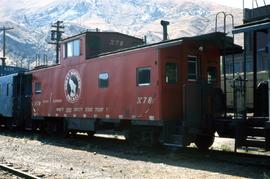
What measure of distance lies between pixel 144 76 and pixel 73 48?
5528mm

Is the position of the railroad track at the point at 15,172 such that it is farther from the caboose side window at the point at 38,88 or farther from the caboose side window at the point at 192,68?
the caboose side window at the point at 38,88

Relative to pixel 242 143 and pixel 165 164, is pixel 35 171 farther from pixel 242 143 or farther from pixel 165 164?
pixel 242 143

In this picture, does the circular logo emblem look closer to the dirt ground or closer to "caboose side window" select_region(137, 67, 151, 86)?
the dirt ground

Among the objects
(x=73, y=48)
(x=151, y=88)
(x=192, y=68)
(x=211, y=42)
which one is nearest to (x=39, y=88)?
(x=73, y=48)

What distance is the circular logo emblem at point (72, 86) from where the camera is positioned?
59.6ft

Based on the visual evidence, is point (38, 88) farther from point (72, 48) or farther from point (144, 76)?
point (144, 76)

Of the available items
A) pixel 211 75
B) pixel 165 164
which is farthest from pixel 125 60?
pixel 165 164

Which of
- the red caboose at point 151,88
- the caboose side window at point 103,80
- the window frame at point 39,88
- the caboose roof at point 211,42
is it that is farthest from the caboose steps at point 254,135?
the window frame at point 39,88

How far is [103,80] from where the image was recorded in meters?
16.5

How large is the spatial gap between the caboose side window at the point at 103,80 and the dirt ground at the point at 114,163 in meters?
2.25

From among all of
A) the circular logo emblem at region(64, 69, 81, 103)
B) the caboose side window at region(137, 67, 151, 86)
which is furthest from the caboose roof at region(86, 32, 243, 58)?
the circular logo emblem at region(64, 69, 81, 103)

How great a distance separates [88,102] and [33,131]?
26.7 ft

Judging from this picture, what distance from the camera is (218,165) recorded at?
1192cm

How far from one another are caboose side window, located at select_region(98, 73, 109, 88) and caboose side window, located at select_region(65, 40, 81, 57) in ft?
7.17
